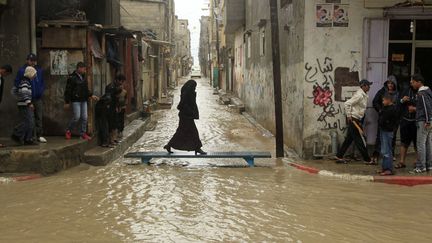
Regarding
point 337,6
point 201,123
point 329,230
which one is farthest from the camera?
point 201,123

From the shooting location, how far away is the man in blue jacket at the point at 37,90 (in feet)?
33.7

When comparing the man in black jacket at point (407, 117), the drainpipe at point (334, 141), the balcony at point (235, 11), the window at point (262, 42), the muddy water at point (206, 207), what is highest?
the balcony at point (235, 11)

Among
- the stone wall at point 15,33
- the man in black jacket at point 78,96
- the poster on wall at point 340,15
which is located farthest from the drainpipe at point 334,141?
the stone wall at point 15,33

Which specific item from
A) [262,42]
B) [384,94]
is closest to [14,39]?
[384,94]

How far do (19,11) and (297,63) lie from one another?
6.41 metres

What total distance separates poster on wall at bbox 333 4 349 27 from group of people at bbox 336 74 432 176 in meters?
1.47

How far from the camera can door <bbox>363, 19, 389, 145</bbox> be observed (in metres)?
11.1

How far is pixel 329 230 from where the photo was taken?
6.48 metres

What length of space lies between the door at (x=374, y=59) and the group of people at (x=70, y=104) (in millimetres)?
5737

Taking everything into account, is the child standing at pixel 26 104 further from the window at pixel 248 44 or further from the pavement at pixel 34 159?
the window at pixel 248 44

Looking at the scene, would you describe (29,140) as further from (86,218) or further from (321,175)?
(321,175)

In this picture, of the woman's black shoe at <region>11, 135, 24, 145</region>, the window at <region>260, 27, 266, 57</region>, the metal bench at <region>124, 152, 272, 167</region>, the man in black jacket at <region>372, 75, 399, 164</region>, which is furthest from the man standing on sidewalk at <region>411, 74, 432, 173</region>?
the window at <region>260, 27, 266, 57</region>

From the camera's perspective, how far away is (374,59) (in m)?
11.2

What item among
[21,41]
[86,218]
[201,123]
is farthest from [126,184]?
[201,123]
